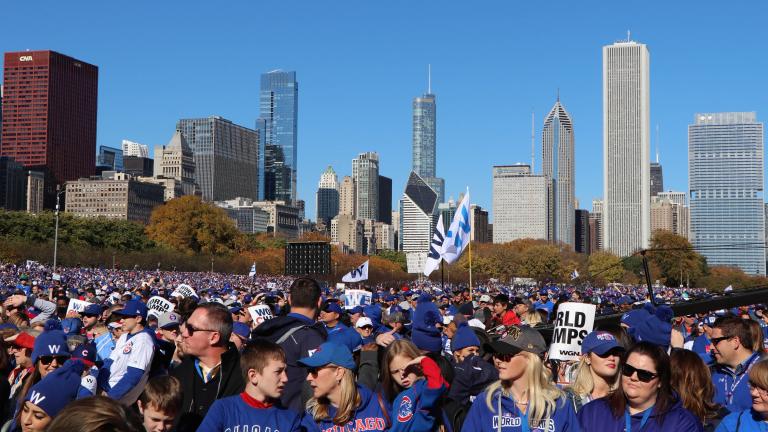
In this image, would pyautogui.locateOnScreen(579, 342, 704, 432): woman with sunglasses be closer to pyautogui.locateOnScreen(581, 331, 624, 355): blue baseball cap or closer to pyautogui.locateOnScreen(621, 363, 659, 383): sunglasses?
pyautogui.locateOnScreen(621, 363, 659, 383): sunglasses

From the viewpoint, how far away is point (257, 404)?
5.25m

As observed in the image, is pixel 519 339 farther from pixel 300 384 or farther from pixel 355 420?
pixel 300 384

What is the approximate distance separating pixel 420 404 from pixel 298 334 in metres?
1.34

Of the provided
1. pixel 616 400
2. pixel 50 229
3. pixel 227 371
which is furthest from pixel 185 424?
pixel 50 229

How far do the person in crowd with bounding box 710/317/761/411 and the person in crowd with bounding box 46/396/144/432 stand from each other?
5169 millimetres

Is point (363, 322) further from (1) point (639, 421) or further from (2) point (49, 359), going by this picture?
(1) point (639, 421)

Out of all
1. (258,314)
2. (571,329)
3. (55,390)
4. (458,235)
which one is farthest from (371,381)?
(458,235)

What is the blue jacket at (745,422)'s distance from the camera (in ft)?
16.6

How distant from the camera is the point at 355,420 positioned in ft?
18.2

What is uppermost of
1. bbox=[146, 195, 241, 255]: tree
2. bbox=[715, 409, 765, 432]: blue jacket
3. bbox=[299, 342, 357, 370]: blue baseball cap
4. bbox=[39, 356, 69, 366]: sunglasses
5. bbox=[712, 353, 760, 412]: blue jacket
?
bbox=[146, 195, 241, 255]: tree

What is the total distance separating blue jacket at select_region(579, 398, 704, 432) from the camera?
5199mm

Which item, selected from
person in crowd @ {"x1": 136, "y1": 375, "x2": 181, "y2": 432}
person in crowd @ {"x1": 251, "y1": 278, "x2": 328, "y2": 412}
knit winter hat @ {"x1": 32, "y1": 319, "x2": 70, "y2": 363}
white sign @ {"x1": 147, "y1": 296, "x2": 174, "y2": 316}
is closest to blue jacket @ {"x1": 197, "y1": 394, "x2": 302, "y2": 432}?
person in crowd @ {"x1": 136, "y1": 375, "x2": 181, "y2": 432}

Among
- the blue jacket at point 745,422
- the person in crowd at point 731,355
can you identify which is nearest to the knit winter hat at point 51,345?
the blue jacket at point 745,422

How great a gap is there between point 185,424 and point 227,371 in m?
0.45
